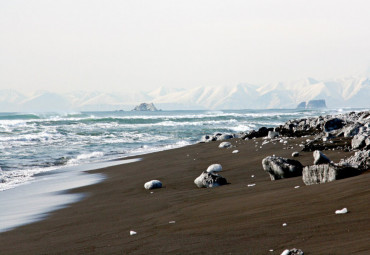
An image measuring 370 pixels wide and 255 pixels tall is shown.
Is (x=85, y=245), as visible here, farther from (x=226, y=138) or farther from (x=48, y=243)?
(x=226, y=138)

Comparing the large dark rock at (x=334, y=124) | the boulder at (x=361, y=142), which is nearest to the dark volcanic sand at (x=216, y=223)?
the boulder at (x=361, y=142)

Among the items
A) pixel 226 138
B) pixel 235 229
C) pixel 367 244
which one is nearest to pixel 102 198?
pixel 235 229

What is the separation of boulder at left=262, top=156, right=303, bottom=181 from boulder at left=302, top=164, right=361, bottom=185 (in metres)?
1.11

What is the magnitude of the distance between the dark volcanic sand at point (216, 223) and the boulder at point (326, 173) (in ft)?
0.68

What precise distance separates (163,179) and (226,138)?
11.7 metres

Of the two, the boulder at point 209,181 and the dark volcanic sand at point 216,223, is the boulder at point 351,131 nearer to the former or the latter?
the dark volcanic sand at point 216,223

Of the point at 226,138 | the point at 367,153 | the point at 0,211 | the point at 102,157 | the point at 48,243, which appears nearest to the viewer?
the point at 48,243

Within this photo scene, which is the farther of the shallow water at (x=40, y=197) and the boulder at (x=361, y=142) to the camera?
the boulder at (x=361, y=142)

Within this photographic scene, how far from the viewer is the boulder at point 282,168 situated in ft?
21.9

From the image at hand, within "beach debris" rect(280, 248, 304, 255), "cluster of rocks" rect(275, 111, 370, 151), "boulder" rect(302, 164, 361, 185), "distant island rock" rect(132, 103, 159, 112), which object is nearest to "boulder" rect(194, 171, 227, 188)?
"boulder" rect(302, 164, 361, 185)

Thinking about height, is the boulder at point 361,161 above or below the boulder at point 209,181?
above

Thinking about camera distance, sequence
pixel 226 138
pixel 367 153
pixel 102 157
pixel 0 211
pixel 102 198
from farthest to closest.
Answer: pixel 226 138, pixel 102 157, pixel 102 198, pixel 0 211, pixel 367 153

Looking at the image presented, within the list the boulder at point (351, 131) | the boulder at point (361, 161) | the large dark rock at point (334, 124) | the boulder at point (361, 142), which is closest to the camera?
the boulder at point (361, 161)

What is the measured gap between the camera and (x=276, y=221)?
3959 millimetres
